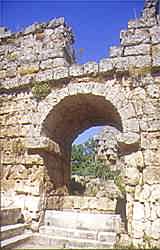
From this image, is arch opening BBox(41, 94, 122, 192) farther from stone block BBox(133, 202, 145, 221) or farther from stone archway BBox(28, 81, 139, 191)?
stone block BBox(133, 202, 145, 221)

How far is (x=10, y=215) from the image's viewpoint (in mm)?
6070

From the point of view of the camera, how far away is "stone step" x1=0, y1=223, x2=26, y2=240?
5.37 m

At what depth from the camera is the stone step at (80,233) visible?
5.87m

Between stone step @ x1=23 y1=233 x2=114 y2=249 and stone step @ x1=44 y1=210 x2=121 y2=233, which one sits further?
stone step @ x1=44 y1=210 x2=121 y2=233

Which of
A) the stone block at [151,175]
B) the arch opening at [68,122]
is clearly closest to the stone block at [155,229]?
the stone block at [151,175]

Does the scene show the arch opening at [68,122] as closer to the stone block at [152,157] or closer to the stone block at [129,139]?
the stone block at [129,139]

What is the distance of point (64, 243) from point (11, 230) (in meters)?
1.10

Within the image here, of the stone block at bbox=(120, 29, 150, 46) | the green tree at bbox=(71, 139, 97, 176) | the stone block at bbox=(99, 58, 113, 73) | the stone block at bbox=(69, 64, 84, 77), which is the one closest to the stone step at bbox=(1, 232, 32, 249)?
the stone block at bbox=(69, 64, 84, 77)

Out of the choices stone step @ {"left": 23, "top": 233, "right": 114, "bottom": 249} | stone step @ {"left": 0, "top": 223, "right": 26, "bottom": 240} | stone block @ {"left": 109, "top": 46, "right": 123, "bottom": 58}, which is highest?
stone block @ {"left": 109, "top": 46, "right": 123, "bottom": 58}

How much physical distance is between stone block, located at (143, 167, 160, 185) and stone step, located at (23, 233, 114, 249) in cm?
147

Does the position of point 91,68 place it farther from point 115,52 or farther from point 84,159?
point 84,159

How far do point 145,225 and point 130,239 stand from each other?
431mm

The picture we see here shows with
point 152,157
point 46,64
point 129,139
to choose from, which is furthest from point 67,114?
point 152,157

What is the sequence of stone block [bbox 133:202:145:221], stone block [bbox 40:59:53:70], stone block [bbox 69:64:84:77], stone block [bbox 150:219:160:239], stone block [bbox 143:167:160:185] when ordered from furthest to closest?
stone block [bbox 40:59:53:70], stone block [bbox 69:64:84:77], stone block [bbox 143:167:160:185], stone block [bbox 133:202:145:221], stone block [bbox 150:219:160:239]
